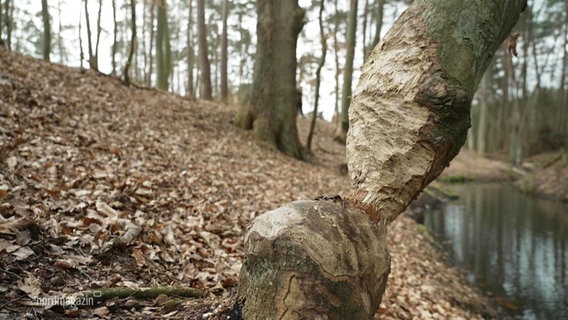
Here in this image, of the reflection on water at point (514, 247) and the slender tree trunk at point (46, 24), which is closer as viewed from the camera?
the reflection on water at point (514, 247)

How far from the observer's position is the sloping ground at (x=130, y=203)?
2.23m

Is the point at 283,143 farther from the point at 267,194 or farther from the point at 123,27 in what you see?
the point at 123,27

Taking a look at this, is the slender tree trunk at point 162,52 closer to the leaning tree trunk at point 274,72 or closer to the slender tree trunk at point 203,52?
the slender tree trunk at point 203,52

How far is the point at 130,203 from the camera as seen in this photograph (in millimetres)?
3746

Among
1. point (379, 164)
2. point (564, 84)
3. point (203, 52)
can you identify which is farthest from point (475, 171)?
point (379, 164)

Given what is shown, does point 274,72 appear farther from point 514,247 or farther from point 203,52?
point 514,247

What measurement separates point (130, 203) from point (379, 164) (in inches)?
102

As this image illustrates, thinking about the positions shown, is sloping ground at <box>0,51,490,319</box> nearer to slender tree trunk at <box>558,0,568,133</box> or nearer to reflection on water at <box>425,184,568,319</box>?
reflection on water at <box>425,184,568,319</box>

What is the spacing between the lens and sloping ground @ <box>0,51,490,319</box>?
2.23 meters

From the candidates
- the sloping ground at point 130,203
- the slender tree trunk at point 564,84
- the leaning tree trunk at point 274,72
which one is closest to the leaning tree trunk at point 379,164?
the sloping ground at point 130,203

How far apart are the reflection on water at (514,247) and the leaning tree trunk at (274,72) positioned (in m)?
4.83

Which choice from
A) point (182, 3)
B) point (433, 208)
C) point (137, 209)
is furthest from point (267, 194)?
point (182, 3)

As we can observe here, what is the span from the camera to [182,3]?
24.3 metres

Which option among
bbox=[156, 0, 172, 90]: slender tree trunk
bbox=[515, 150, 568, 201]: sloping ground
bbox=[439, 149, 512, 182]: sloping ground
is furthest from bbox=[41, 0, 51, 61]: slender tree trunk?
bbox=[515, 150, 568, 201]: sloping ground
